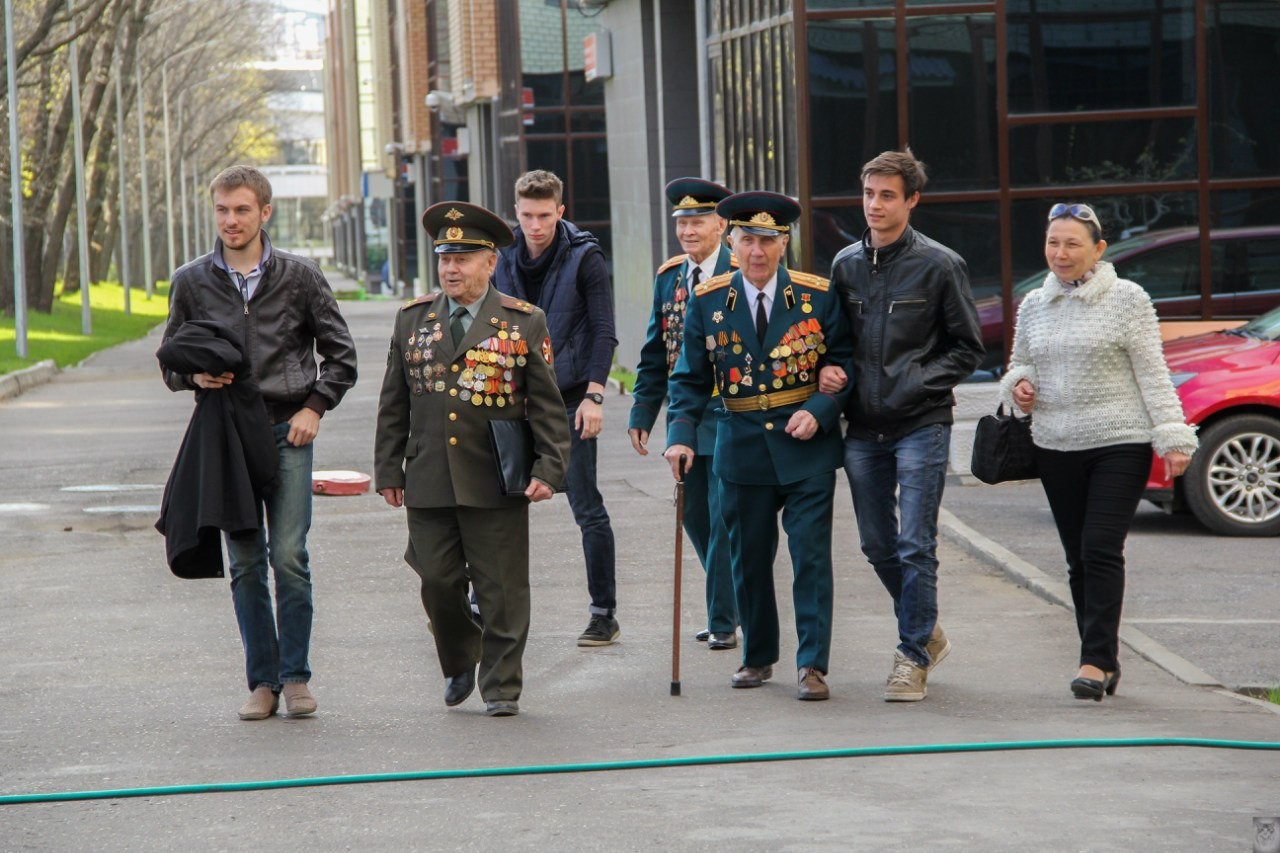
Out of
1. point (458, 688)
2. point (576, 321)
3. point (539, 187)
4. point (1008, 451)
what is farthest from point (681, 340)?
point (458, 688)

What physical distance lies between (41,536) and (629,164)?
13.5 metres

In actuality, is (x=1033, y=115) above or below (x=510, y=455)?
above

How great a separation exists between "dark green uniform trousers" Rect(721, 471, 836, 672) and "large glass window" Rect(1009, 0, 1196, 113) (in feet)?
30.7

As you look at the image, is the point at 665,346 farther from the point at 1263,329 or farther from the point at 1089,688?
the point at 1263,329

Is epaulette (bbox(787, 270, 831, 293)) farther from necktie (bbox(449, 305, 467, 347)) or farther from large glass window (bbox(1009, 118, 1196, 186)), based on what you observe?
large glass window (bbox(1009, 118, 1196, 186))

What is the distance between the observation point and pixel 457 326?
7.52m

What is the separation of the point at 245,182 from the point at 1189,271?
35.3 ft

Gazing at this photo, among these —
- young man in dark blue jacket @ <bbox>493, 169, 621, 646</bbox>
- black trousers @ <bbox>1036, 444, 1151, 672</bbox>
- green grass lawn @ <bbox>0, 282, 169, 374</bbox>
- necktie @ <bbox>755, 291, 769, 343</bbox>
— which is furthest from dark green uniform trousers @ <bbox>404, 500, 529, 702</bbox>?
green grass lawn @ <bbox>0, 282, 169, 374</bbox>

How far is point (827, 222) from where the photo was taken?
16797mm

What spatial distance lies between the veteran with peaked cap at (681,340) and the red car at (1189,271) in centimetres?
799

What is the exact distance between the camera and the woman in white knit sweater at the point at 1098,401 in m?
7.60

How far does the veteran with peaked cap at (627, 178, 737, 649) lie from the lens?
8625 mm

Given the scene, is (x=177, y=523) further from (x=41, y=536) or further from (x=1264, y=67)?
(x=1264, y=67)

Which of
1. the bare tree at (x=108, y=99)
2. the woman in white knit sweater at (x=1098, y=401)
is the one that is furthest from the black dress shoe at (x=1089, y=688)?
the bare tree at (x=108, y=99)
